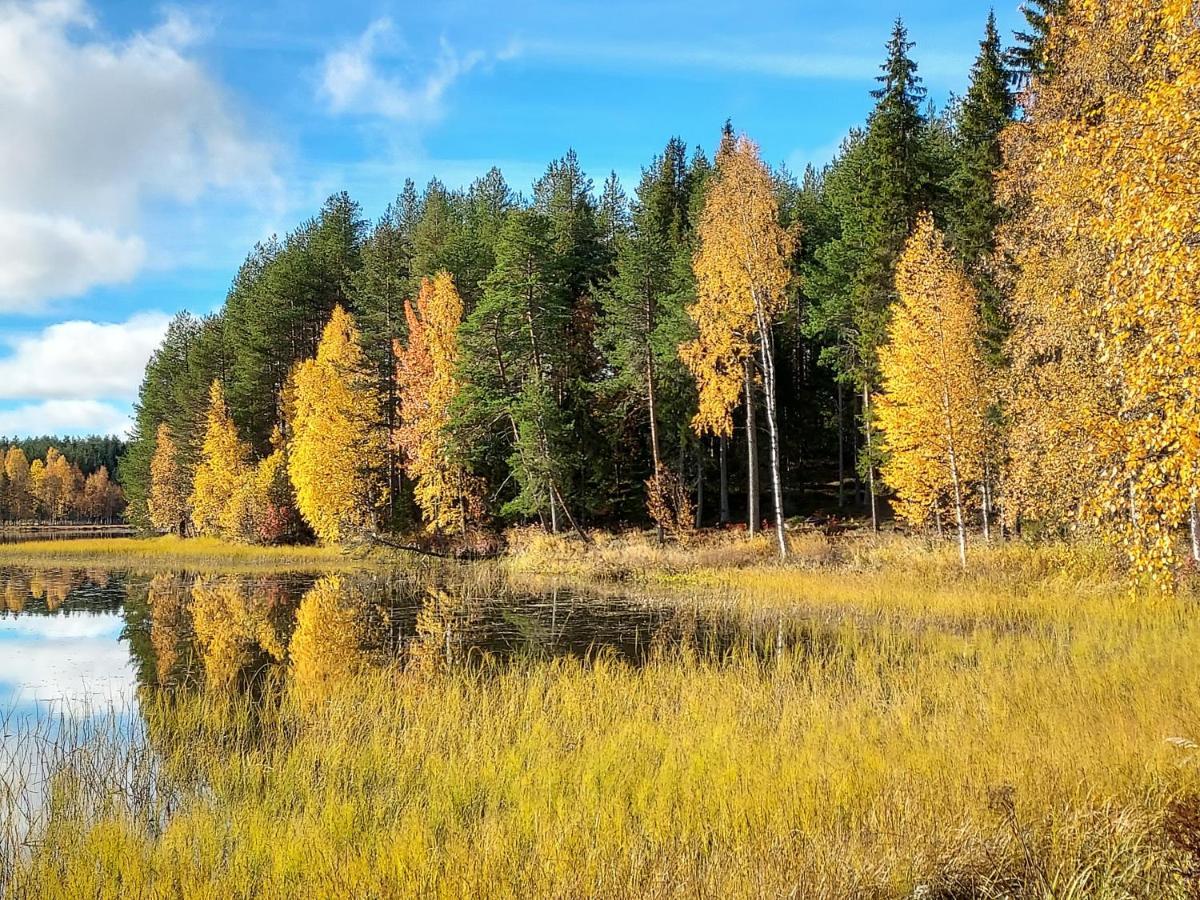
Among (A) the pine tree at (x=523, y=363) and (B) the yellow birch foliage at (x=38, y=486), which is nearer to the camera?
(A) the pine tree at (x=523, y=363)

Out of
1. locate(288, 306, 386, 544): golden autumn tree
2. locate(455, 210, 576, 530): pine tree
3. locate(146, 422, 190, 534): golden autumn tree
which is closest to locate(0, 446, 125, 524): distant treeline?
locate(146, 422, 190, 534): golden autumn tree

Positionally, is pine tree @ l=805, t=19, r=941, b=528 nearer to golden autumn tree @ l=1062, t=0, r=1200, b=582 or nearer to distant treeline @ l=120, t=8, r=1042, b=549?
distant treeline @ l=120, t=8, r=1042, b=549

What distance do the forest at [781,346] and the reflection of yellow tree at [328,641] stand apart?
10.4 m

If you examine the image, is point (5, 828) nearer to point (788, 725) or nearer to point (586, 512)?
point (788, 725)

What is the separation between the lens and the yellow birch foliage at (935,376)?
2183 cm

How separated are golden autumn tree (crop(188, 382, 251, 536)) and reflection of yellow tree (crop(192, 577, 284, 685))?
26714 millimetres

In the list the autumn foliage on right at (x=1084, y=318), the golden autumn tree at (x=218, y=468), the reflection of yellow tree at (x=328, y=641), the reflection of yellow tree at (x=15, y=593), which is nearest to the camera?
the autumn foliage on right at (x=1084, y=318)

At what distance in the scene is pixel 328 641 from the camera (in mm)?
15812

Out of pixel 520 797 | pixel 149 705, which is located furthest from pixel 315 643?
pixel 520 797

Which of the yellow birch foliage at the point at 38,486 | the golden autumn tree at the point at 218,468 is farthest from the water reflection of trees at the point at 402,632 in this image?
the yellow birch foliage at the point at 38,486

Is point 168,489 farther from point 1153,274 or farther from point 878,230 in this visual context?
point 1153,274

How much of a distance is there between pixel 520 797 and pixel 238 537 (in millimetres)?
47101

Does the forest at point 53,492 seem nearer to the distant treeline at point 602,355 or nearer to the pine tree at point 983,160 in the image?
the distant treeline at point 602,355

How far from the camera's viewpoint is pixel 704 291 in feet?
88.2
